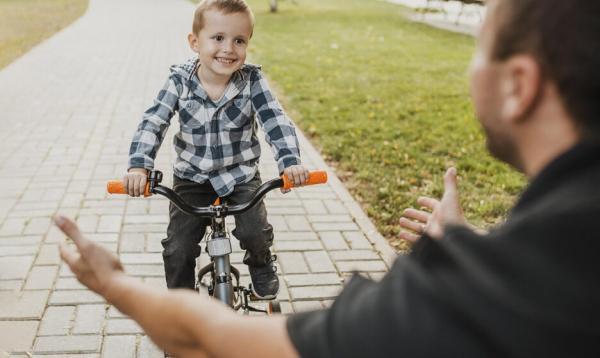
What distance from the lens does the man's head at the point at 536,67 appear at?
Result: 931mm

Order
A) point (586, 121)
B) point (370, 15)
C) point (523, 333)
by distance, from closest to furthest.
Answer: point (523, 333) < point (586, 121) < point (370, 15)

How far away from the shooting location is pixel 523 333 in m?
0.87

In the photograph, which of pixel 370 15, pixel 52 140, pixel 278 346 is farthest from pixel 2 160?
pixel 370 15

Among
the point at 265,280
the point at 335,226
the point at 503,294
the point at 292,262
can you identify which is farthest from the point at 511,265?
the point at 335,226

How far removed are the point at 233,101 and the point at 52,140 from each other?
5014mm

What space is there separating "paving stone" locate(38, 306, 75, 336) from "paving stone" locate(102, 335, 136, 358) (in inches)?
10.8

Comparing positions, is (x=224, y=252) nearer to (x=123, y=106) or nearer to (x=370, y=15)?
(x=123, y=106)

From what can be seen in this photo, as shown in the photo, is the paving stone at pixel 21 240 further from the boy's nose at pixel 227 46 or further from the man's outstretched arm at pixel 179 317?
the man's outstretched arm at pixel 179 317

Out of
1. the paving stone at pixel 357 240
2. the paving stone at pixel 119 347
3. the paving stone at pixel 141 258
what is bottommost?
the paving stone at pixel 141 258

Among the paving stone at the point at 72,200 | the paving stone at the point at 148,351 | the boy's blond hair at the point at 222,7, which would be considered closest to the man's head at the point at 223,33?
the boy's blond hair at the point at 222,7

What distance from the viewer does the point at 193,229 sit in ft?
9.34

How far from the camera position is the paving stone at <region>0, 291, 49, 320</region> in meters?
3.62

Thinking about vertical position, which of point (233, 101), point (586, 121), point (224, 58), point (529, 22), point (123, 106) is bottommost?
point (123, 106)

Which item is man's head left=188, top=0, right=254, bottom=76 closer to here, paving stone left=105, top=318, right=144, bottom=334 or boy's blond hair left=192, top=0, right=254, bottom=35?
boy's blond hair left=192, top=0, right=254, bottom=35
